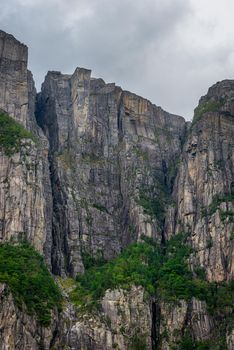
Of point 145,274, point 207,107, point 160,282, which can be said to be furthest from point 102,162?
point 160,282

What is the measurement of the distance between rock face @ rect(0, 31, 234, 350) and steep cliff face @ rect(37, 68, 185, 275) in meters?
0.24

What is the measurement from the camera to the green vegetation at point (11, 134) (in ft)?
445

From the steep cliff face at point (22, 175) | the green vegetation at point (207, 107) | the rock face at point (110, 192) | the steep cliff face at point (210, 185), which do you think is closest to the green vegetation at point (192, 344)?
the rock face at point (110, 192)

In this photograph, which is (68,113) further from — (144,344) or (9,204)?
(144,344)

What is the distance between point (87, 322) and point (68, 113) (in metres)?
56.1

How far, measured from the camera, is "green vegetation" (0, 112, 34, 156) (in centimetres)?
13550

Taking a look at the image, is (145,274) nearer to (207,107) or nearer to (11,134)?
(11,134)

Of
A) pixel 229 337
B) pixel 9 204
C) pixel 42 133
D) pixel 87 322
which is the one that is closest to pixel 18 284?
pixel 87 322

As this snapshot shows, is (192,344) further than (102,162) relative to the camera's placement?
No

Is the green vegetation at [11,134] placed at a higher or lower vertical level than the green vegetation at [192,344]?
higher

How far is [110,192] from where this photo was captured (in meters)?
150

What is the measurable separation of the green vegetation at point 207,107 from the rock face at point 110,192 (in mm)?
261

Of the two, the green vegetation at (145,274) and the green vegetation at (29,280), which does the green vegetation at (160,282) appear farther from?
the green vegetation at (29,280)

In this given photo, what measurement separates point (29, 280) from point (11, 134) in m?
33.9
